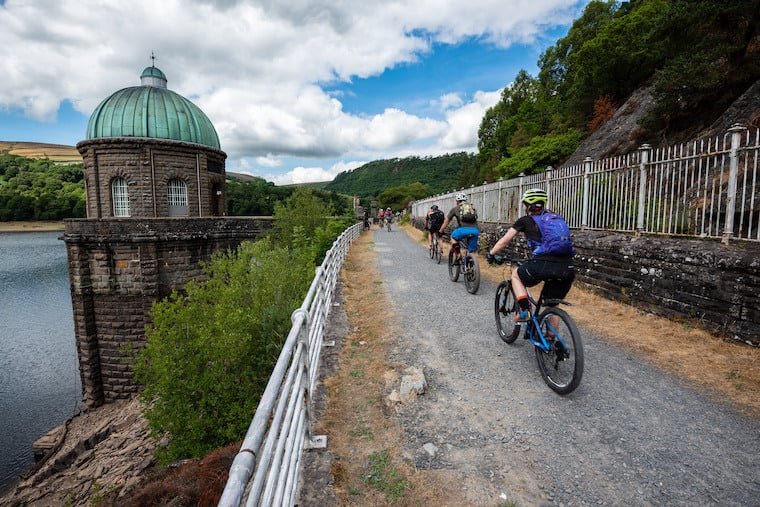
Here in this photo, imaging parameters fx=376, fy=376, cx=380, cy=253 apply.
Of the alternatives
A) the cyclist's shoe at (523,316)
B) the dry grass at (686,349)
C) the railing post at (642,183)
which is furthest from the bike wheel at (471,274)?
the cyclist's shoe at (523,316)

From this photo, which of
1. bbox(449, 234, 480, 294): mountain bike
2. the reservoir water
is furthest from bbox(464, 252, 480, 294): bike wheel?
the reservoir water

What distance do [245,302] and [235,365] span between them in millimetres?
1720

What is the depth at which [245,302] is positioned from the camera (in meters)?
8.15

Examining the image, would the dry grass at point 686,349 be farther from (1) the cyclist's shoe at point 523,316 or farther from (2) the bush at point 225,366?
(2) the bush at point 225,366

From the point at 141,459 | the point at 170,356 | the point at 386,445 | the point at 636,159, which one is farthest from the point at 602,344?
the point at 141,459

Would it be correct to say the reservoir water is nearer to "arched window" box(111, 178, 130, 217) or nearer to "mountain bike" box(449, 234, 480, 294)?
"arched window" box(111, 178, 130, 217)

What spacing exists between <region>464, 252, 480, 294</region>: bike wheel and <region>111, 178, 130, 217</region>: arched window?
775 inches

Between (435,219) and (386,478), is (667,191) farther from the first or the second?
(386,478)

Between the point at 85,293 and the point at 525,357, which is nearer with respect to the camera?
the point at 525,357

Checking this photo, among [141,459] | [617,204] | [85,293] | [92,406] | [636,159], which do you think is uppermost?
[636,159]

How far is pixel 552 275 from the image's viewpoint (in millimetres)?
3881

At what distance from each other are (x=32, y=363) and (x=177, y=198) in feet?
38.6

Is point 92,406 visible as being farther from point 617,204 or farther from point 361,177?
point 361,177

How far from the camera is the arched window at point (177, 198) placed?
20875 mm
